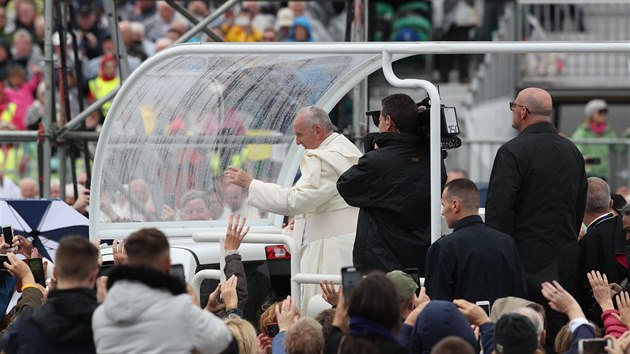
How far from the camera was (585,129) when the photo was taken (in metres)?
18.2

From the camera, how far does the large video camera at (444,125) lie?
9.01m

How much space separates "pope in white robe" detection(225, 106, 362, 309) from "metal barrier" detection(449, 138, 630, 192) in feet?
24.1

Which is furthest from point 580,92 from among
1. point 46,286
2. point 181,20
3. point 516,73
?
point 46,286

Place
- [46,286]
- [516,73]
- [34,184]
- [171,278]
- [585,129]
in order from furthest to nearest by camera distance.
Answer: [516,73] → [585,129] → [34,184] → [46,286] → [171,278]

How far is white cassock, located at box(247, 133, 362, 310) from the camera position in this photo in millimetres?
9516

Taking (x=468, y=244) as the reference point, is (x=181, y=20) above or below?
above

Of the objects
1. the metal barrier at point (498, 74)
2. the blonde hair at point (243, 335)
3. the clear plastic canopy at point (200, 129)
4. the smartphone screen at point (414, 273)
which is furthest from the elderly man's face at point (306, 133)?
the metal barrier at point (498, 74)

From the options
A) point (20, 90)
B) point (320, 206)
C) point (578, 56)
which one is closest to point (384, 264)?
point (320, 206)

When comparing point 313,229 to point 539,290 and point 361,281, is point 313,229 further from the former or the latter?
point 361,281

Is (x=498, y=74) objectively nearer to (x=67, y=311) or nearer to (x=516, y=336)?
(x=516, y=336)

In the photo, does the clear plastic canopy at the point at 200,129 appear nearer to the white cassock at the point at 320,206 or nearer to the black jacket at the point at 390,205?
the white cassock at the point at 320,206

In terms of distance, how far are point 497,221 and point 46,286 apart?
262 centimetres

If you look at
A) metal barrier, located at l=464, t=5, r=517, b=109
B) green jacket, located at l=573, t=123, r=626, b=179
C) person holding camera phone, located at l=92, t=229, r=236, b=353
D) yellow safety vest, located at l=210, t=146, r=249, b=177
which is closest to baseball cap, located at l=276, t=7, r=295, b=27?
metal barrier, located at l=464, t=5, r=517, b=109

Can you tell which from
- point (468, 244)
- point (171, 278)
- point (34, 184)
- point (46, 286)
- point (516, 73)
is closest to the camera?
point (171, 278)
